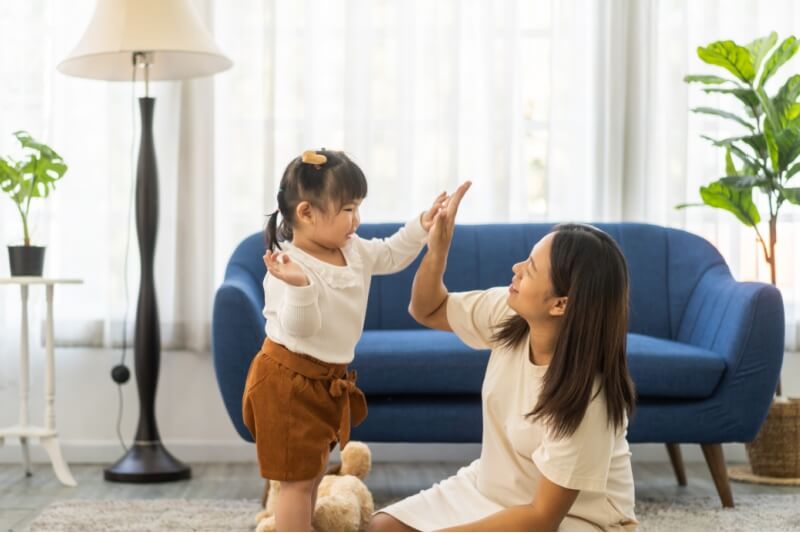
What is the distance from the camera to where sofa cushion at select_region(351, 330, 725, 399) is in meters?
2.92

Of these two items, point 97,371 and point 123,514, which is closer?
point 123,514

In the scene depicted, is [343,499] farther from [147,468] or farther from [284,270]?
[147,468]

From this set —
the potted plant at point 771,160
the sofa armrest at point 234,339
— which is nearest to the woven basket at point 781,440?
the potted plant at point 771,160

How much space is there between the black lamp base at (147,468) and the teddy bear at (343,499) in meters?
0.84

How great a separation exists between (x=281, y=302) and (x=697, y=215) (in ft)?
7.74

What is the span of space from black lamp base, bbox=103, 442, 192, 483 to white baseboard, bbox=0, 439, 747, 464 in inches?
13.7

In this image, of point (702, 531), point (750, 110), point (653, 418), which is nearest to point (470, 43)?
point (750, 110)

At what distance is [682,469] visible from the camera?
3.42 m

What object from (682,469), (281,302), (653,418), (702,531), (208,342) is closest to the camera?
(281,302)

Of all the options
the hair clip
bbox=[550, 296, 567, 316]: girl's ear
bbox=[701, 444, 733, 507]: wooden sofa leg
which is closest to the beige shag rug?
bbox=[701, 444, 733, 507]: wooden sofa leg

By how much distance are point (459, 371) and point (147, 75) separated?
142cm

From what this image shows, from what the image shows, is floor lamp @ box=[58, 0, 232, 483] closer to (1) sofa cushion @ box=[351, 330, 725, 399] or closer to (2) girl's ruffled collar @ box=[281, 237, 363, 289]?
(1) sofa cushion @ box=[351, 330, 725, 399]

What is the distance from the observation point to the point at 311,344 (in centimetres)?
197

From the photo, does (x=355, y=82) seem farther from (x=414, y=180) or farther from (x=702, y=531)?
(x=702, y=531)
